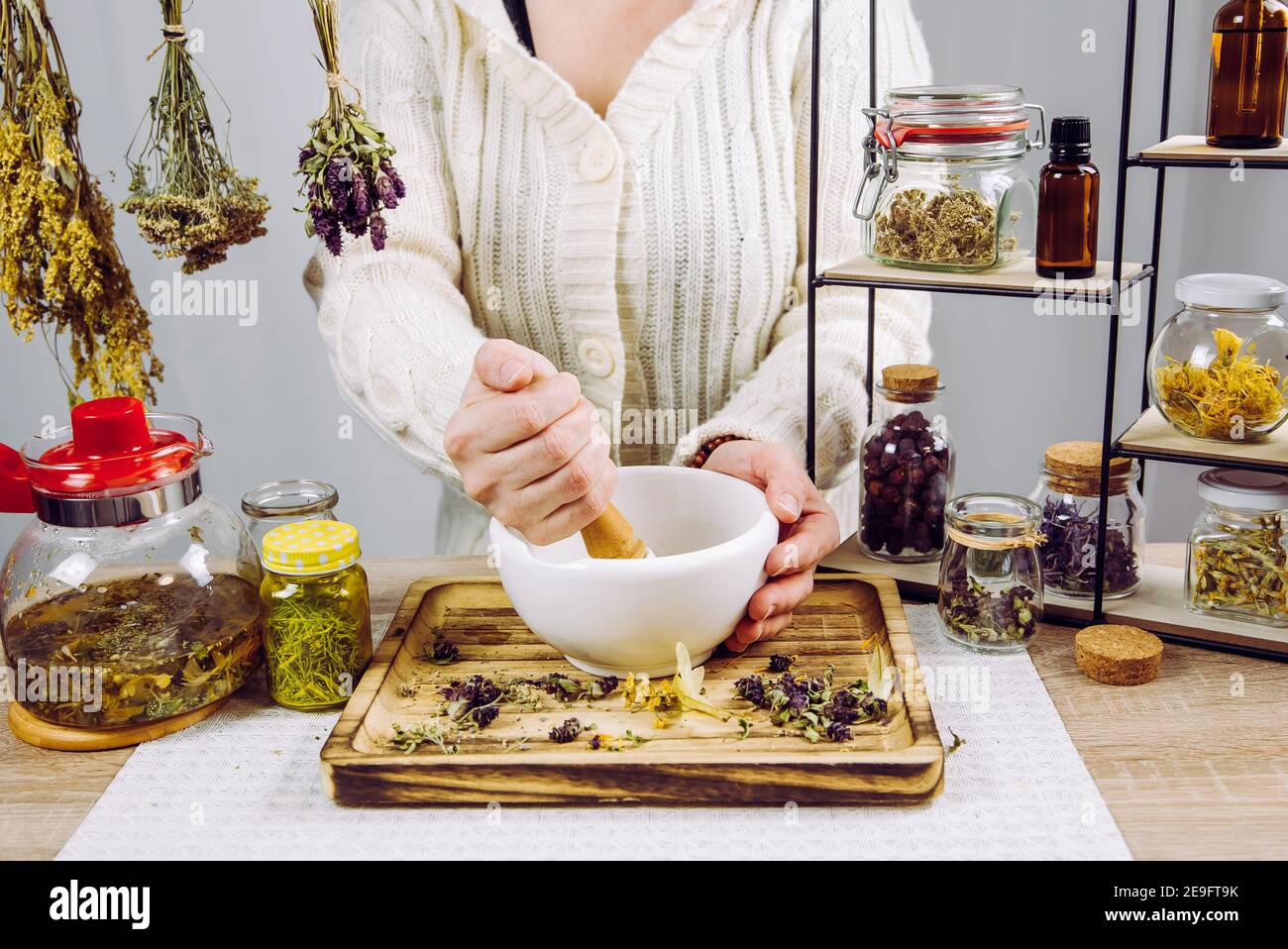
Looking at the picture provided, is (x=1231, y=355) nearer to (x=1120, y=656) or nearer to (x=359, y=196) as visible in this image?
(x=1120, y=656)

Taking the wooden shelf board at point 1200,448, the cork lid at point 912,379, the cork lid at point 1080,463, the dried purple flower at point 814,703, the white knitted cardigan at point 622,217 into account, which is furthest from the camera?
the white knitted cardigan at point 622,217

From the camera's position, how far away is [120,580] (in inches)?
42.4

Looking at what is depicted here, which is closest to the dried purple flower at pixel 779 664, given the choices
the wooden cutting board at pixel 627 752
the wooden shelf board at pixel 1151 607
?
the wooden cutting board at pixel 627 752

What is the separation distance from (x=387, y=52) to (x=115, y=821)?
1021 millimetres

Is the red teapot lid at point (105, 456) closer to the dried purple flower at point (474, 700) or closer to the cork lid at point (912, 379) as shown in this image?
the dried purple flower at point (474, 700)

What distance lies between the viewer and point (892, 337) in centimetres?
151

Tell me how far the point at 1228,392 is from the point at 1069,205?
0.75 ft

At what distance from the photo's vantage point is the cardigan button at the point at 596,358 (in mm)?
1546

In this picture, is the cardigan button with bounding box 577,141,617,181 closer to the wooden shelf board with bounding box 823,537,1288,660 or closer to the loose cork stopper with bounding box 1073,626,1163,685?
the wooden shelf board with bounding box 823,537,1288,660

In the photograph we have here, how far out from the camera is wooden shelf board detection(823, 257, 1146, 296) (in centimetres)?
110

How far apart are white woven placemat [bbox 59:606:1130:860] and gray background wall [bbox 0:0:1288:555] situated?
150cm

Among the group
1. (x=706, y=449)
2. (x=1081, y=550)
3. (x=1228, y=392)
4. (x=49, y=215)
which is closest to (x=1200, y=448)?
(x=1228, y=392)

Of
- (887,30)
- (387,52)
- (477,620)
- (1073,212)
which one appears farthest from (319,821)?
(887,30)

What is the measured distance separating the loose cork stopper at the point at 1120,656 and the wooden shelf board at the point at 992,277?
12.7 inches
